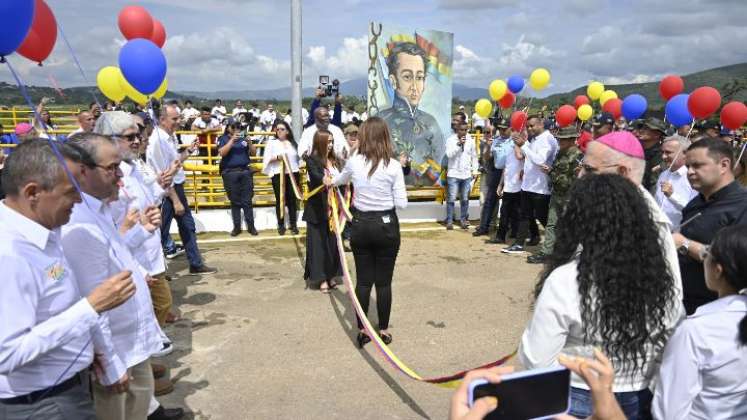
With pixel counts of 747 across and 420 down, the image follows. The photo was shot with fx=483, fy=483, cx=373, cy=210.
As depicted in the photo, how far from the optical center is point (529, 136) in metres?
7.77

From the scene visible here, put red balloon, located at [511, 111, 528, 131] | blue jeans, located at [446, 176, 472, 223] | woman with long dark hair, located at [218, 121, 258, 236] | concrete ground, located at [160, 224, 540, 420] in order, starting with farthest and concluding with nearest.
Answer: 1. blue jeans, located at [446, 176, 472, 223]
2. woman with long dark hair, located at [218, 121, 258, 236]
3. red balloon, located at [511, 111, 528, 131]
4. concrete ground, located at [160, 224, 540, 420]

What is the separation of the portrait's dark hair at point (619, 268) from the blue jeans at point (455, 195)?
7163 millimetres

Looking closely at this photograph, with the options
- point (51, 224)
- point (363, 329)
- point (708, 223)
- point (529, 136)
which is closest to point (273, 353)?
point (363, 329)

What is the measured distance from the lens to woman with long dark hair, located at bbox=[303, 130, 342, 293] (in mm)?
5840

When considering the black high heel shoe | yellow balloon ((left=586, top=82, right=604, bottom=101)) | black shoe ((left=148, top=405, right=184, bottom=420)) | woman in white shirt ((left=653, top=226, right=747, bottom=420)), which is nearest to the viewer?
woman in white shirt ((left=653, top=226, right=747, bottom=420))

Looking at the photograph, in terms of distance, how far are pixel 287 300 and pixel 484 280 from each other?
8.58 feet

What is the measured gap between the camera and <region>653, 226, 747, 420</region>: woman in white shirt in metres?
1.62

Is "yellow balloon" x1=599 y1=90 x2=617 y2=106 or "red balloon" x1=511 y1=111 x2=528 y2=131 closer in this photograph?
"red balloon" x1=511 y1=111 x2=528 y2=131

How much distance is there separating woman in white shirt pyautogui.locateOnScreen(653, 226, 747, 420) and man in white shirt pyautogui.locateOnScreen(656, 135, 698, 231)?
2635 millimetres

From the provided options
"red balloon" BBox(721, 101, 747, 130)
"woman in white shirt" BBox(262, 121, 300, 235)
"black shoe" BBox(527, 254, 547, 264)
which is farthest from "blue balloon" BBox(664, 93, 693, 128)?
"woman in white shirt" BBox(262, 121, 300, 235)

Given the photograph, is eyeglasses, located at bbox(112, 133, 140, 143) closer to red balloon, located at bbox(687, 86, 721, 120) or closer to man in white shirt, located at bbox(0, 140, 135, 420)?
man in white shirt, located at bbox(0, 140, 135, 420)

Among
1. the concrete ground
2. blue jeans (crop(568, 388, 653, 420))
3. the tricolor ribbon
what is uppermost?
blue jeans (crop(568, 388, 653, 420))

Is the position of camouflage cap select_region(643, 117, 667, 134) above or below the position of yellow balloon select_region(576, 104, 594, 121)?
below

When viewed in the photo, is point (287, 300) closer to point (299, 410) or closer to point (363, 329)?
point (363, 329)
